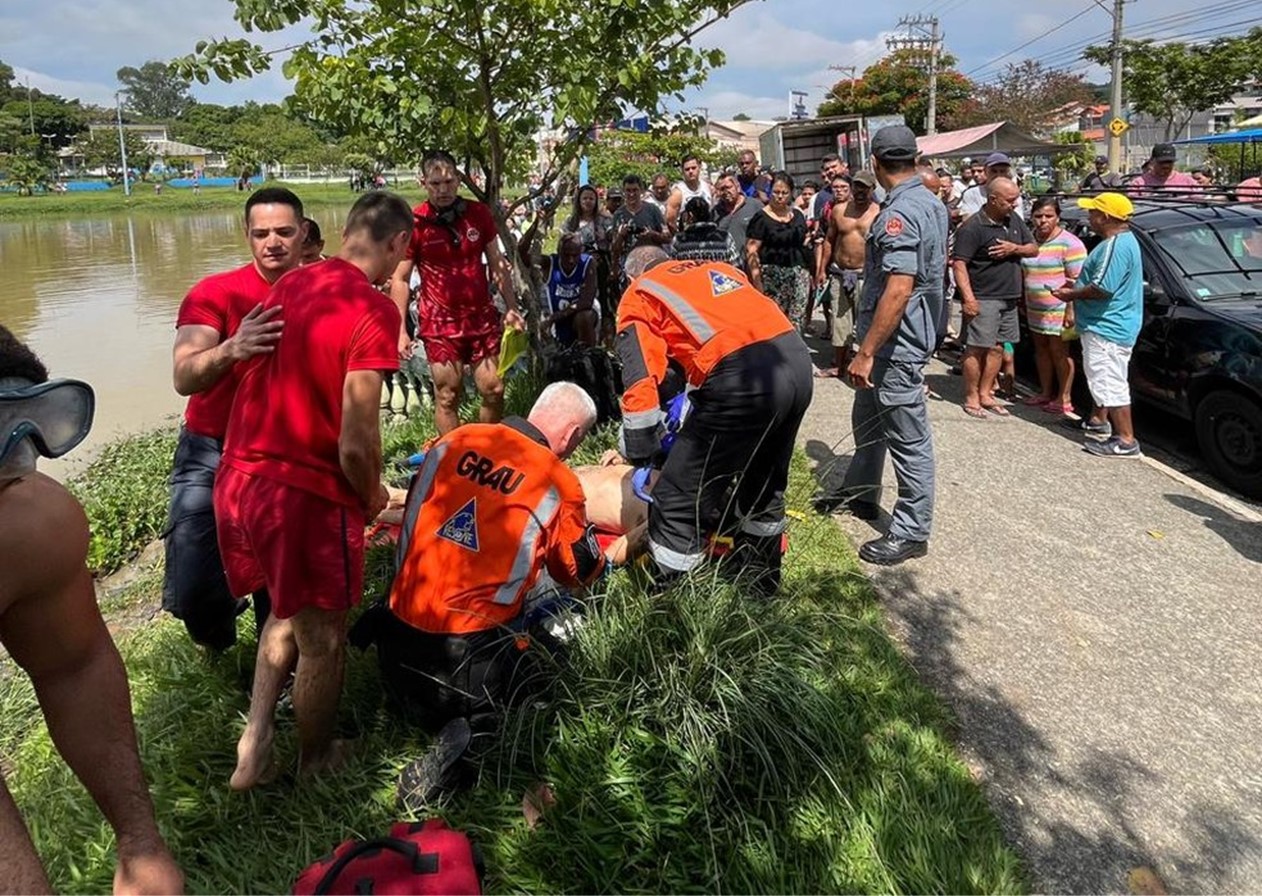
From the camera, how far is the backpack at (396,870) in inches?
66.1

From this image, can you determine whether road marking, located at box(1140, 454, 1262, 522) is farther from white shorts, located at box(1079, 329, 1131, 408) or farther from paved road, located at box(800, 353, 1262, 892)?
white shorts, located at box(1079, 329, 1131, 408)

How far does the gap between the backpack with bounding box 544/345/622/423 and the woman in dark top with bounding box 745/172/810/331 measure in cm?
268

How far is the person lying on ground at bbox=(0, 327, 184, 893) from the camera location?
1229 millimetres

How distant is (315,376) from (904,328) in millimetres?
2989

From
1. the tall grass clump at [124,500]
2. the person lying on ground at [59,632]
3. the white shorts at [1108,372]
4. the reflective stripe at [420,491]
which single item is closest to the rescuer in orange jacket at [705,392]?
the reflective stripe at [420,491]

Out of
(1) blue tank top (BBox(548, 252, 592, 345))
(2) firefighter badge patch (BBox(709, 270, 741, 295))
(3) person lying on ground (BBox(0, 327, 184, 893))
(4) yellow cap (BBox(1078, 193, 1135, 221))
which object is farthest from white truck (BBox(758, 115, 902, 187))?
(3) person lying on ground (BBox(0, 327, 184, 893))

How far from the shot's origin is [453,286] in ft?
17.9

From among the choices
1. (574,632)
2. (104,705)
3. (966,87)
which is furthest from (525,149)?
(966,87)

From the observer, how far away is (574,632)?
2.95 metres

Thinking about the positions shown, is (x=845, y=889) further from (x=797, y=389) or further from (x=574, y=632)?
(x=797, y=389)

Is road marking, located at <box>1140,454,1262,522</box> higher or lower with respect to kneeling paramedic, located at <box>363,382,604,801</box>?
lower

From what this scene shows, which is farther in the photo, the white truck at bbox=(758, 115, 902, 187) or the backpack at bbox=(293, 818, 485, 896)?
the white truck at bbox=(758, 115, 902, 187)

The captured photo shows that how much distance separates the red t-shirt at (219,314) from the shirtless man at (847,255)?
531cm

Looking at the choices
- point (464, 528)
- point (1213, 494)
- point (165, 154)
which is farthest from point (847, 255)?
point (165, 154)
